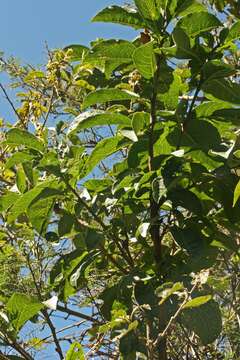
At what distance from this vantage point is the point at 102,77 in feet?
7.67

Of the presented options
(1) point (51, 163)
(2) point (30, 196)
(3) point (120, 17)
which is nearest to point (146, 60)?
(3) point (120, 17)

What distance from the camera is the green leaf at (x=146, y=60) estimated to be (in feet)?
4.82

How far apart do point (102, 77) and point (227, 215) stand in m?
0.87

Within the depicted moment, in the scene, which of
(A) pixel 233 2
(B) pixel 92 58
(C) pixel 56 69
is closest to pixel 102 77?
(C) pixel 56 69

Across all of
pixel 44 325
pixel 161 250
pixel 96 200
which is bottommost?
pixel 44 325

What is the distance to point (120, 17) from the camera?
1647 mm

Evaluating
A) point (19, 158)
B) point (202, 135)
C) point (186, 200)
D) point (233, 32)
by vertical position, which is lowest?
point (186, 200)

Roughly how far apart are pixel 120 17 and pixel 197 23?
8.4 inches

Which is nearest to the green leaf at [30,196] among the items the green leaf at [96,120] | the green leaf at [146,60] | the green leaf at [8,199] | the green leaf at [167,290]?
the green leaf at [8,199]

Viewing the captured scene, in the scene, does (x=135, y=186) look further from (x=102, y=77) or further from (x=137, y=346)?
(x=102, y=77)

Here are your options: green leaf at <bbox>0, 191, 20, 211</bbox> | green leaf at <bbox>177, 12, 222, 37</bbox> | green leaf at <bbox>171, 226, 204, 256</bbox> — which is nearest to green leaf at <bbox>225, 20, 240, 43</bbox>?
green leaf at <bbox>177, 12, 222, 37</bbox>

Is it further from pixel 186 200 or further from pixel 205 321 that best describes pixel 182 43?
pixel 205 321

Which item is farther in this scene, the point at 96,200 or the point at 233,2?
the point at 233,2

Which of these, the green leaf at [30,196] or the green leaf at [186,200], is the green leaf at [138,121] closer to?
the green leaf at [186,200]
